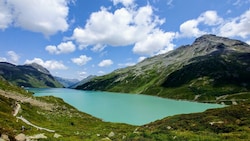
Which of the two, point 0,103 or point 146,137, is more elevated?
point 0,103

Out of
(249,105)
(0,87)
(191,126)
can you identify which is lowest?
(191,126)

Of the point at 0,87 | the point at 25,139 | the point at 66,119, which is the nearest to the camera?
the point at 25,139

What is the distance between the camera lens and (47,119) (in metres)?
72.7

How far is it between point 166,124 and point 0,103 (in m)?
43.6

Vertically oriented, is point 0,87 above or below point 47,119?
above

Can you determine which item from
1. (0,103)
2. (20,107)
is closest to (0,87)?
(20,107)

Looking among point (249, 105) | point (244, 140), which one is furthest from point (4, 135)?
point (249, 105)

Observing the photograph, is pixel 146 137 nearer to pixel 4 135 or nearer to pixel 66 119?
pixel 4 135

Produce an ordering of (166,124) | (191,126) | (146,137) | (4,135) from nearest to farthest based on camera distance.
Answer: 1. (4,135)
2. (146,137)
3. (191,126)
4. (166,124)

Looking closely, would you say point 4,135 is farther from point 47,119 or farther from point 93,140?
point 47,119

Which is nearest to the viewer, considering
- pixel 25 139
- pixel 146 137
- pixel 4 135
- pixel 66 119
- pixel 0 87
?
pixel 4 135

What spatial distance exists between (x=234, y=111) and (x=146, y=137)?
48067mm

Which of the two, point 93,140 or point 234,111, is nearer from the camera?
point 93,140

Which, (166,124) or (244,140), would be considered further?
(166,124)
